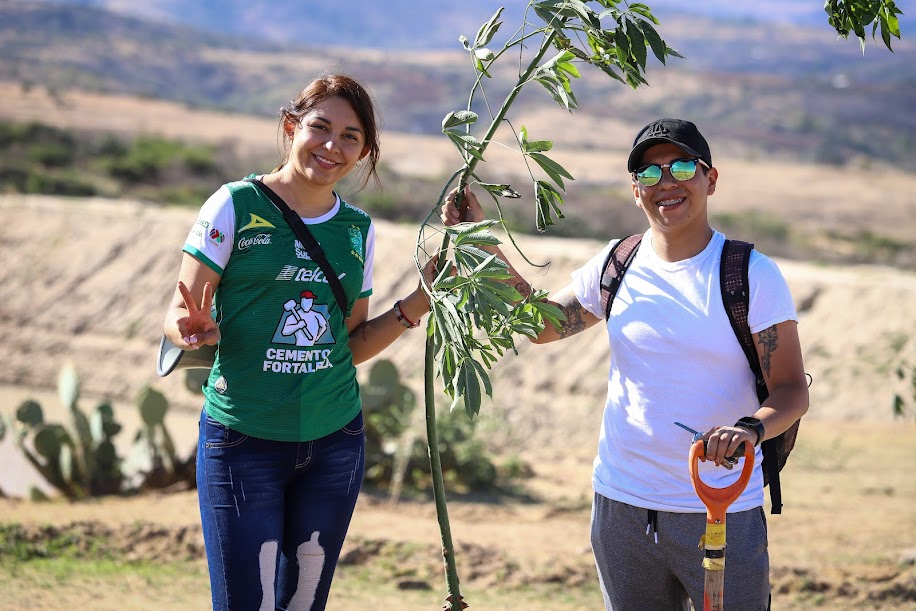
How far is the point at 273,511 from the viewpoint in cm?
289

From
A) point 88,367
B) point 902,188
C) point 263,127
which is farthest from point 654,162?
point 263,127

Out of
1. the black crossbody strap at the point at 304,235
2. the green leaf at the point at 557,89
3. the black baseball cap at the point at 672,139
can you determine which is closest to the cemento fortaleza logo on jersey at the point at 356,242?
the black crossbody strap at the point at 304,235

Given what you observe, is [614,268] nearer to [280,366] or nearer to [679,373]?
[679,373]

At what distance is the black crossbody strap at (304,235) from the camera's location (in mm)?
2947

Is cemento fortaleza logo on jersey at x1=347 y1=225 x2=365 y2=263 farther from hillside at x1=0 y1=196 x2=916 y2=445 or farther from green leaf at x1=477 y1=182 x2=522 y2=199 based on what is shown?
hillside at x1=0 y1=196 x2=916 y2=445

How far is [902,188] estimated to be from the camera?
4144cm

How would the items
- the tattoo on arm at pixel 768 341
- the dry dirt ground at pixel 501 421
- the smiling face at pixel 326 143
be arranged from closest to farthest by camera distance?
1. the tattoo on arm at pixel 768 341
2. the smiling face at pixel 326 143
3. the dry dirt ground at pixel 501 421

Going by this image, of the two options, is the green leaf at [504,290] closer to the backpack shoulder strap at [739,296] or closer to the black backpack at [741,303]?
the black backpack at [741,303]

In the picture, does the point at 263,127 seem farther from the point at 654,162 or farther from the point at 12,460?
the point at 654,162

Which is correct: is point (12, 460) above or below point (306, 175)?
below

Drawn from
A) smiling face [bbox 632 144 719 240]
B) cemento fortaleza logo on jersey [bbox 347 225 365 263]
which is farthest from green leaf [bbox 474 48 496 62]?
cemento fortaleza logo on jersey [bbox 347 225 365 263]

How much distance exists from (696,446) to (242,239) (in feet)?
4.02

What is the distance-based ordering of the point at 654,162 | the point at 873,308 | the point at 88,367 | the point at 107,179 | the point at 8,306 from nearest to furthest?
the point at 654,162 → the point at 873,308 → the point at 88,367 → the point at 8,306 → the point at 107,179

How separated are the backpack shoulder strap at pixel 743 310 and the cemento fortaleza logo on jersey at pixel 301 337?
102 cm
